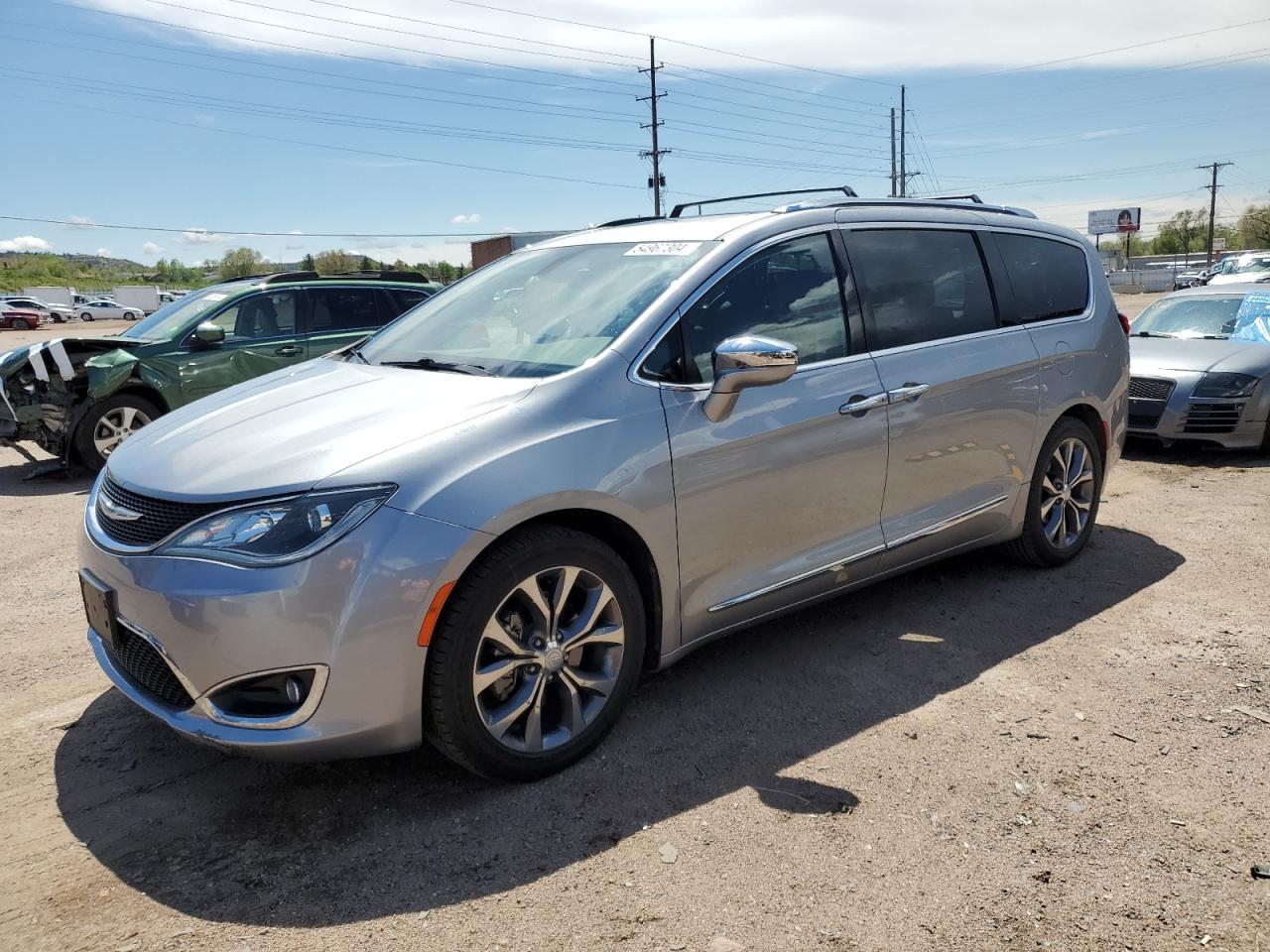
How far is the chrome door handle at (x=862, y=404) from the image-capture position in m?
3.81

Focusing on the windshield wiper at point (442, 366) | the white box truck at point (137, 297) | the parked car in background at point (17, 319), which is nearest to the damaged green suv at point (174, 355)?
the windshield wiper at point (442, 366)

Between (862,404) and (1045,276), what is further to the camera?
(1045,276)

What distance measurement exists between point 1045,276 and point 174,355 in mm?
7424

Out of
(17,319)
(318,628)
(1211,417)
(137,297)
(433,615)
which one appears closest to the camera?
(318,628)

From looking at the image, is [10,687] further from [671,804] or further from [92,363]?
[92,363]

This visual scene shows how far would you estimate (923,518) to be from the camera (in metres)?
4.28

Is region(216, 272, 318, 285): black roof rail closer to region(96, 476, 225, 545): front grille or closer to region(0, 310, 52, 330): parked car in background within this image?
region(96, 476, 225, 545): front grille

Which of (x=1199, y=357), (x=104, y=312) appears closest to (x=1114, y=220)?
(x=104, y=312)

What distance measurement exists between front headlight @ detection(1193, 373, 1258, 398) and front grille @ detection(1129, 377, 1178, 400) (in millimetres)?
201

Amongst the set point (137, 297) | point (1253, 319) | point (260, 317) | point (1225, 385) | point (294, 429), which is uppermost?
point (137, 297)

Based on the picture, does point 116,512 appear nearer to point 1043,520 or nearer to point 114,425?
point 1043,520

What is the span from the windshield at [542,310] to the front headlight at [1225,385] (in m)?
6.29

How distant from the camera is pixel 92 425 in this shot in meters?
8.63

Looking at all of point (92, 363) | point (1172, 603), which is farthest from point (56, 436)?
point (1172, 603)
